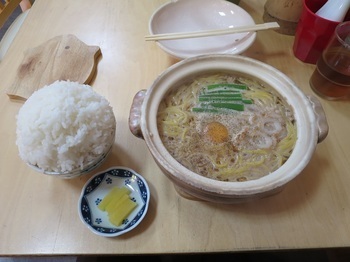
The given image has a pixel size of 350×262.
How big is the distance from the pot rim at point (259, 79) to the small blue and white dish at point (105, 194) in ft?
0.66

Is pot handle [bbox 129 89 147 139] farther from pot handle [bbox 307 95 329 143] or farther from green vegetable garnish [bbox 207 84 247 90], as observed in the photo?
pot handle [bbox 307 95 329 143]

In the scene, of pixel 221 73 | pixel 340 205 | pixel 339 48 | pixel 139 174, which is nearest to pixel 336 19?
pixel 339 48

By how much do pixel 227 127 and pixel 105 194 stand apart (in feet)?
1.57

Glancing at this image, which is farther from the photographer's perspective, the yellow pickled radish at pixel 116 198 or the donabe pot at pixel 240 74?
the yellow pickled radish at pixel 116 198

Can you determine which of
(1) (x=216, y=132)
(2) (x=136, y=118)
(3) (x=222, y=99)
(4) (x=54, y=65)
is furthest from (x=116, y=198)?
(4) (x=54, y=65)

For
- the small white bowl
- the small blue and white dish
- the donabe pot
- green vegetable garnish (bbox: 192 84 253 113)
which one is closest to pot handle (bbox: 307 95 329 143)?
the donabe pot

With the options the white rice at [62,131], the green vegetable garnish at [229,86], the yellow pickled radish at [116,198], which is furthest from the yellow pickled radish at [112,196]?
the green vegetable garnish at [229,86]

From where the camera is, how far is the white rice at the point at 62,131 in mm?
870

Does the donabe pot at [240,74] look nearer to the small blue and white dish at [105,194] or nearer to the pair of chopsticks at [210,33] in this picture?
the small blue and white dish at [105,194]

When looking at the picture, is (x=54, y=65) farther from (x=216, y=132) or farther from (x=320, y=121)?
(x=320, y=121)

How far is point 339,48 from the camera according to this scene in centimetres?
112

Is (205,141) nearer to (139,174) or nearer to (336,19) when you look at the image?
(139,174)

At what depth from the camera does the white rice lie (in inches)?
34.3

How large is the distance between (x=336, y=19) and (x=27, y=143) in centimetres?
132
